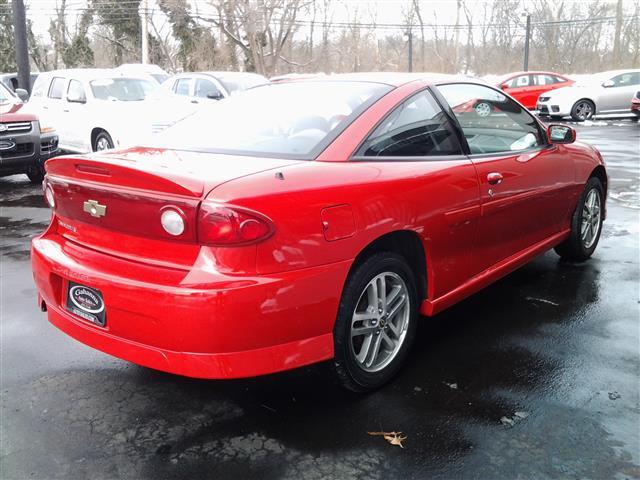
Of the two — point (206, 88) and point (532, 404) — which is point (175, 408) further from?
point (206, 88)

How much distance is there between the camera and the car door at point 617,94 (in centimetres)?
1959

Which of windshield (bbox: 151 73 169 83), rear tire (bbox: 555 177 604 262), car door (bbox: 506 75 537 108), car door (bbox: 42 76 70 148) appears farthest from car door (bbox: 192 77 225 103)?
car door (bbox: 506 75 537 108)

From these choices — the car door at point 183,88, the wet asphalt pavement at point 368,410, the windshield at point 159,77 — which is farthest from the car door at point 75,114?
the windshield at point 159,77

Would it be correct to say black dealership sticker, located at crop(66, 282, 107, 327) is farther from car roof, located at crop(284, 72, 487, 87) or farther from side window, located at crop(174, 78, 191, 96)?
side window, located at crop(174, 78, 191, 96)

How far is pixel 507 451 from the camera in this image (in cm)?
269

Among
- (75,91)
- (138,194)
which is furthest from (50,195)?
(75,91)

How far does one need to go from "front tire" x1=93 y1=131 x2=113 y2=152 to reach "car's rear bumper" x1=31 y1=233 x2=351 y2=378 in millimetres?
8553

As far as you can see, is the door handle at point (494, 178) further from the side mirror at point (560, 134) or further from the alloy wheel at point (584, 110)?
the alloy wheel at point (584, 110)

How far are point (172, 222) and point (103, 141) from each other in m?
9.10

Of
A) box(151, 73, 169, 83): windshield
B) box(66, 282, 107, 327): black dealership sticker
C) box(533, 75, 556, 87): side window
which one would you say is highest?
box(151, 73, 169, 83): windshield

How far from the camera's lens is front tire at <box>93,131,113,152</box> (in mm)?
10906

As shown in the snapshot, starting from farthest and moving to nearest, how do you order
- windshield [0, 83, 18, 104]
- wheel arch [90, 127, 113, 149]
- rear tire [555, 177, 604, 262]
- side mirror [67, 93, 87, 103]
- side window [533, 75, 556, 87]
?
side window [533, 75, 556, 87] → side mirror [67, 93, 87, 103] → wheel arch [90, 127, 113, 149] → windshield [0, 83, 18, 104] → rear tire [555, 177, 604, 262]

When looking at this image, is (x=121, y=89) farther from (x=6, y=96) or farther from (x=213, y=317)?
(x=213, y=317)

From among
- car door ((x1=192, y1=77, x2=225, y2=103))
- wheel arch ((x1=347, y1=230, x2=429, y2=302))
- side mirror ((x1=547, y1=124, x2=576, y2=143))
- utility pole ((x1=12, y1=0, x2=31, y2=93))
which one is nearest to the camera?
wheel arch ((x1=347, y1=230, x2=429, y2=302))
